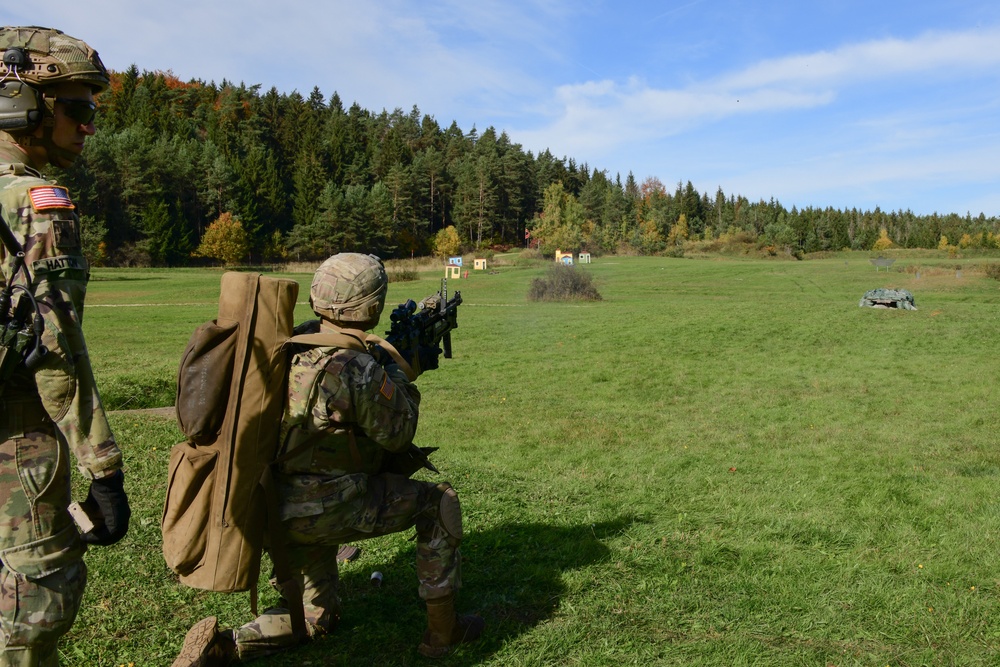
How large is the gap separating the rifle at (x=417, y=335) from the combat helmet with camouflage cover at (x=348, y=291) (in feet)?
1.40

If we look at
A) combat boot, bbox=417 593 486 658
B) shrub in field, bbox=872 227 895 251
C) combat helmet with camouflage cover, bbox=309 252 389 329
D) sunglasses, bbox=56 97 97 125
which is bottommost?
combat boot, bbox=417 593 486 658

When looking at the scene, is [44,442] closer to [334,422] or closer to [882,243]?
[334,422]

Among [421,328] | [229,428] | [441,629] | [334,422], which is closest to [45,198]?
[229,428]

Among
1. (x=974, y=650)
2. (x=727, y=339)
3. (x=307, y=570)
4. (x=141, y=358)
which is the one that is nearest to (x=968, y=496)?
(x=974, y=650)

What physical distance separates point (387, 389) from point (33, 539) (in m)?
1.54

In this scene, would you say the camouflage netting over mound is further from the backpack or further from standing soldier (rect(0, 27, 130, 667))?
standing soldier (rect(0, 27, 130, 667))

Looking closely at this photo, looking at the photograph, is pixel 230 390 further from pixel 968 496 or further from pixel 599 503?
pixel 968 496

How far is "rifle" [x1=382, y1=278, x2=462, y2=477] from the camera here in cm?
413

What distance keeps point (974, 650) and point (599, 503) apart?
330cm

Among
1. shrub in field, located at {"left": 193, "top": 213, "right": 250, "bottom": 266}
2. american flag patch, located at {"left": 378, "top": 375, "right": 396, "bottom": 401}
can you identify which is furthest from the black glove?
shrub in field, located at {"left": 193, "top": 213, "right": 250, "bottom": 266}

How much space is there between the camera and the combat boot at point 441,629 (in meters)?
4.06

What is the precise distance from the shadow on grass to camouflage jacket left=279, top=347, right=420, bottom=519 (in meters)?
1.02

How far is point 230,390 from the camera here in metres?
3.43

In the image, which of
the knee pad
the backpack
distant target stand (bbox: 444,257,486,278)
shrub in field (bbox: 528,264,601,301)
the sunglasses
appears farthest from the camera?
distant target stand (bbox: 444,257,486,278)
